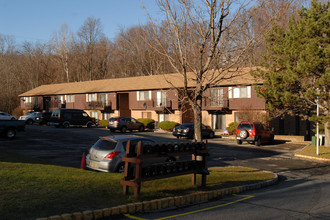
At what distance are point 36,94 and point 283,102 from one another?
50.5m

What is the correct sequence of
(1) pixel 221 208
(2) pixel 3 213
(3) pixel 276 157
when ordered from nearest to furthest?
(2) pixel 3 213, (1) pixel 221 208, (3) pixel 276 157

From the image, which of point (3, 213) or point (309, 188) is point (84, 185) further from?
point (309, 188)

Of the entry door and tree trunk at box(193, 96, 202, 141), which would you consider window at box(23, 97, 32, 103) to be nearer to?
the entry door

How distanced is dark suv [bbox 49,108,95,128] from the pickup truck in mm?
14013

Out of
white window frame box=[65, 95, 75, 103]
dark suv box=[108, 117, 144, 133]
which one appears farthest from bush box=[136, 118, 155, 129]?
white window frame box=[65, 95, 75, 103]

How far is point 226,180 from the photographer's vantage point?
11164 millimetres

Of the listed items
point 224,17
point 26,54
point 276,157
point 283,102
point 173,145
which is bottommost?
point 276,157

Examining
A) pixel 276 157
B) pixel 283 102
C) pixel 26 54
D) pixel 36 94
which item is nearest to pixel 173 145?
pixel 276 157

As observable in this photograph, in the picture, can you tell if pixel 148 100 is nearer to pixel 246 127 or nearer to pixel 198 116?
pixel 246 127

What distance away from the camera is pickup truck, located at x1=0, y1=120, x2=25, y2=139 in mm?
25062

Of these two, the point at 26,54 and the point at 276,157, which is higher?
the point at 26,54

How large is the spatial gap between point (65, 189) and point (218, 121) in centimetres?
3147

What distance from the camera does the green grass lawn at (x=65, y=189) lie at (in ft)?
22.3

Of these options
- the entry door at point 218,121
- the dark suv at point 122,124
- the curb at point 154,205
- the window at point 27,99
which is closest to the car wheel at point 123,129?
the dark suv at point 122,124
